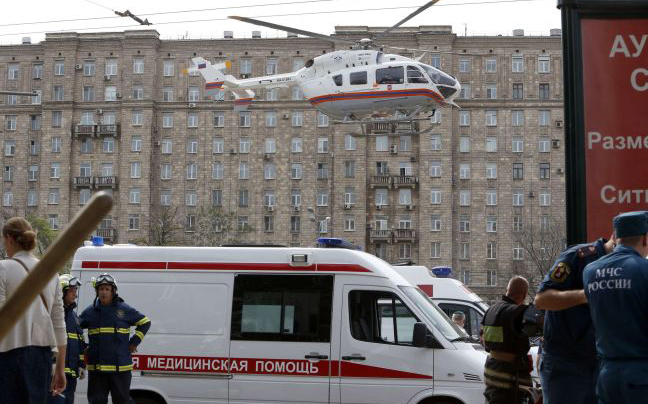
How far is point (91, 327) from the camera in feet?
33.8

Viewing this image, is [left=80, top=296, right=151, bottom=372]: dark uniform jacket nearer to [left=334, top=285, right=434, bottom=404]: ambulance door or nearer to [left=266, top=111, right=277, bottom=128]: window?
[left=334, top=285, right=434, bottom=404]: ambulance door

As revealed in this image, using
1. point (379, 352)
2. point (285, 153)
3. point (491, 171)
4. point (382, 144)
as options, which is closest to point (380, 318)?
point (379, 352)

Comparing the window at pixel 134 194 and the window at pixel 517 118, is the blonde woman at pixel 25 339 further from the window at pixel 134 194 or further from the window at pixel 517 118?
the window at pixel 517 118

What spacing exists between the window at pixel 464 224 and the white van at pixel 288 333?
244 ft

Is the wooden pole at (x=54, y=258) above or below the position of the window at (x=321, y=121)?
below

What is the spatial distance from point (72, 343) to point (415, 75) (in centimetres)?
2892

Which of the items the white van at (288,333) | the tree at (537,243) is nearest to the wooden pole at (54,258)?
the white van at (288,333)

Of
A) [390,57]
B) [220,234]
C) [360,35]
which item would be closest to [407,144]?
[360,35]

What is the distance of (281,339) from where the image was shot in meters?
11.4

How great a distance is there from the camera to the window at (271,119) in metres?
89.0

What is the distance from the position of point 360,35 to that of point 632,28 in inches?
Result: 3242

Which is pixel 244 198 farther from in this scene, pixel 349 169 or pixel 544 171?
pixel 544 171

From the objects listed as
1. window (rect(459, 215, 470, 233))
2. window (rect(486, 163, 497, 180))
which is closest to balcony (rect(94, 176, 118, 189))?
window (rect(459, 215, 470, 233))

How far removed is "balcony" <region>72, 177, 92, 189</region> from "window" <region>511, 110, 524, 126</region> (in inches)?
1482
